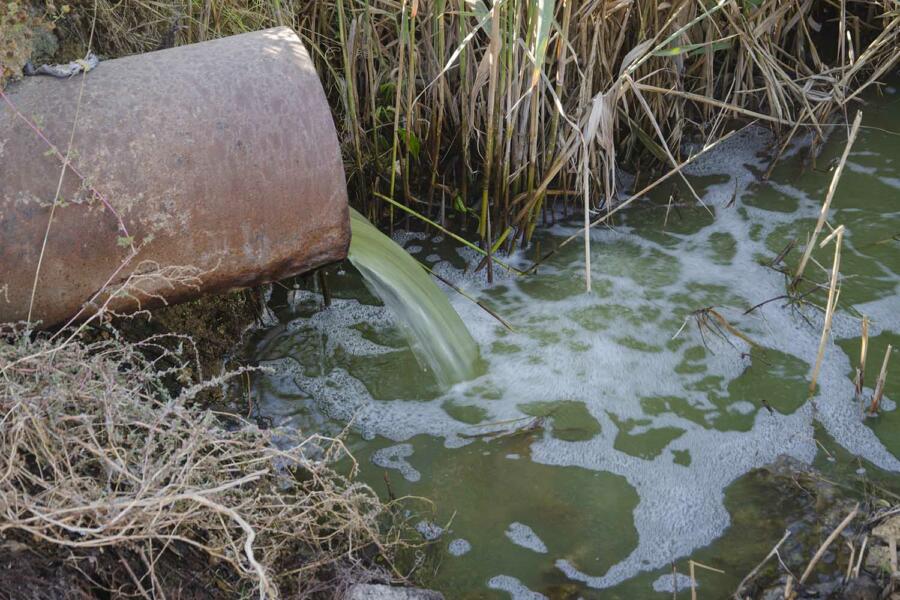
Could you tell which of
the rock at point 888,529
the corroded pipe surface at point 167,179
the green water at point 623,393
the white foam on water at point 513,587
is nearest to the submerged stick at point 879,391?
the green water at point 623,393

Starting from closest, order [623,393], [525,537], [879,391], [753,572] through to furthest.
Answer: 1. [753,572]
2. [525,537]
3. [879,391]
4. [623,393]

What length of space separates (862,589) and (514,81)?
68.9 inches

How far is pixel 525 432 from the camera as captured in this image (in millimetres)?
2311

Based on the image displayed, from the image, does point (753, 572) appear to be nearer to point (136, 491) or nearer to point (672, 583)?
point (672, 583)

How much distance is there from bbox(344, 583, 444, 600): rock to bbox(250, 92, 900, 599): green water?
0.19 metres

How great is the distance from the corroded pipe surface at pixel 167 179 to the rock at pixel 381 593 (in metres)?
0.79

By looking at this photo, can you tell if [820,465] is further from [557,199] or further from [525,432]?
[557,199]

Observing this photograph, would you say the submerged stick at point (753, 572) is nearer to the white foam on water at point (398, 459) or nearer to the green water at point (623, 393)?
the green water at point (623, 393)

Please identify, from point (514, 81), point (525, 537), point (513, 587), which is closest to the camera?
point (513, 587)

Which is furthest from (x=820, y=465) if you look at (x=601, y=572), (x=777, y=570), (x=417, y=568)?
(x=417, y=568)

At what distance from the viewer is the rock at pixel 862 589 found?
5.47 feet

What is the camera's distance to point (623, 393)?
2.45m

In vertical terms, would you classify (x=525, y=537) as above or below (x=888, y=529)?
below

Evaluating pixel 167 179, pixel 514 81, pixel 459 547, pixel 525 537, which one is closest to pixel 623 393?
pixel 525 537
